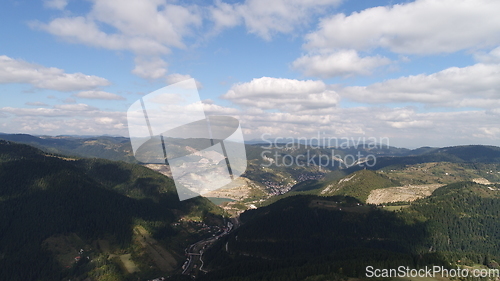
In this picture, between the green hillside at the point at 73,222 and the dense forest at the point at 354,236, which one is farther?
the green hillside at the point at 73,222

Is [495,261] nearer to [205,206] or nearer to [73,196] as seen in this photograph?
[205,206]

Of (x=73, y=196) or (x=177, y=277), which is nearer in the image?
(x=177, y=277)

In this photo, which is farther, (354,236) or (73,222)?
(73,222)

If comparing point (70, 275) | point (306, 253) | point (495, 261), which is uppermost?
point (495, 261)

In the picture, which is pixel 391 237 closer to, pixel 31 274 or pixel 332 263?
pixel 332 263

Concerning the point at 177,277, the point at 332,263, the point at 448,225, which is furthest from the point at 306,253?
the point at 448,225

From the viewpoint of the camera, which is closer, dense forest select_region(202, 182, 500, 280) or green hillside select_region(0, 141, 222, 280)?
dense forest select_region(202, 182, 500, 280)

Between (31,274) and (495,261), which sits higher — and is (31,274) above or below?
below

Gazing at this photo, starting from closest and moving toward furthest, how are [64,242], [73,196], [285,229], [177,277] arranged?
[177,277]
[64,242]
[285,229]
[73,196]

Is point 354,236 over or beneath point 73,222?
beneath

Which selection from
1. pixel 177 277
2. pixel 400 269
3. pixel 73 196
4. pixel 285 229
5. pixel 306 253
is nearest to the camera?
pixel 400 269
